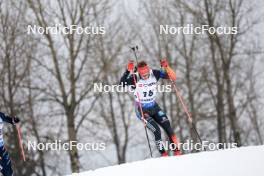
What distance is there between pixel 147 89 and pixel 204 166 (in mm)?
3505

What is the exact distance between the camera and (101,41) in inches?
900

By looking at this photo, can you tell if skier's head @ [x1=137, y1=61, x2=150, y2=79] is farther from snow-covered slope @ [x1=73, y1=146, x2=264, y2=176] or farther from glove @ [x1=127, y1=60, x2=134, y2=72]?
snow-covered slope @ [x1=73, y1=146, x2=264, y2=176]

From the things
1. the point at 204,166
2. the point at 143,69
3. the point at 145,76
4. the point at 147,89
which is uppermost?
the point at 143,69

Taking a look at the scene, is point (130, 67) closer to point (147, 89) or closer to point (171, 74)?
point (147, 89)

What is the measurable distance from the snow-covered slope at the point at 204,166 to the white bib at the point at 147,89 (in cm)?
237

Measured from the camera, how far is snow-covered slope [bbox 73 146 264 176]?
754cm

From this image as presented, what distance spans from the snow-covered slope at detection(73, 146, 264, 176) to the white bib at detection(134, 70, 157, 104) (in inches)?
93.5

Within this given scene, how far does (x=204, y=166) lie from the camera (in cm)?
795

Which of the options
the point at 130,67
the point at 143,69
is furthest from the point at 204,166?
the point at 130,67

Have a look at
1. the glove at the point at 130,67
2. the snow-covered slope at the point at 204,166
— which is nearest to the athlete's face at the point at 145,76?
the glove at the point at 130,67

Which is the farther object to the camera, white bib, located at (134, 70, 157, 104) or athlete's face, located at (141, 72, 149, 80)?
white bib, located at (134, 70, 157, 104)

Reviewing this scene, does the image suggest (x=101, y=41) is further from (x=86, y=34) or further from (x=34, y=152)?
(x=34, y=152)

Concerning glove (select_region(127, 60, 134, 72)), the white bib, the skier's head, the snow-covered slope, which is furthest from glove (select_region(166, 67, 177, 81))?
the snow-covered slope

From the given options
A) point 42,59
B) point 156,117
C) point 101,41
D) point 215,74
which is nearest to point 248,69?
point 215,74
